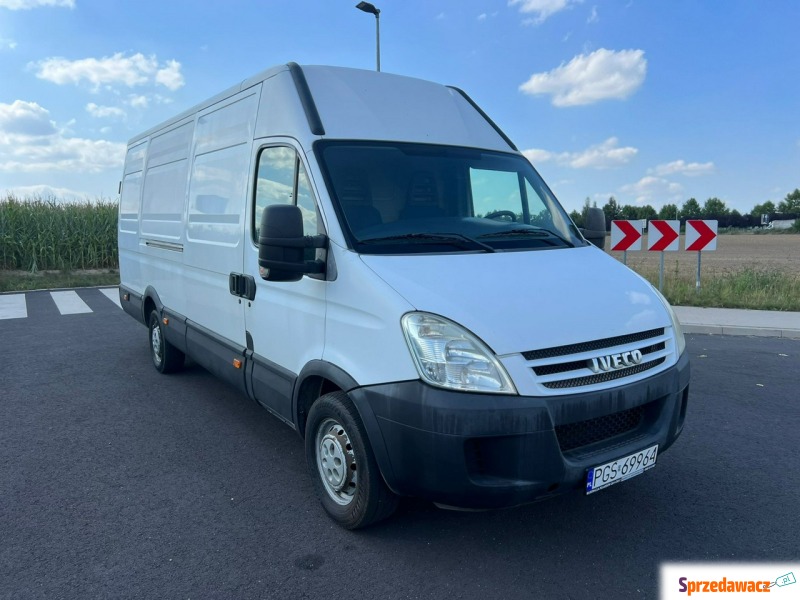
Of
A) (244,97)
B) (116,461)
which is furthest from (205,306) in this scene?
(244,97)

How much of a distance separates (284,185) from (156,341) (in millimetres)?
3883

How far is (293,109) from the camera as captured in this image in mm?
3869

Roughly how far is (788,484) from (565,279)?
220 cm

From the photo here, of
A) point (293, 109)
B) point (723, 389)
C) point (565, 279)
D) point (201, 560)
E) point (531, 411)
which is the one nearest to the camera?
point (531, 411)

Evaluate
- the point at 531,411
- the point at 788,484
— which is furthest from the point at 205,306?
the point at 788,484

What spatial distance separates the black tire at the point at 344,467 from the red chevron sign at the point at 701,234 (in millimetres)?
9721

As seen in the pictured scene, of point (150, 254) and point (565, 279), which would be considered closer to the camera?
point (565, 279)

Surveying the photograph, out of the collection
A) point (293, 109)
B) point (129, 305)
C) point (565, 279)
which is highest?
point (293, 109)

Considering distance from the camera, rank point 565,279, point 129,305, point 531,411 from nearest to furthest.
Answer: point 531,411
point 565,279
point 129,305

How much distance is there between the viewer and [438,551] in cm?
323

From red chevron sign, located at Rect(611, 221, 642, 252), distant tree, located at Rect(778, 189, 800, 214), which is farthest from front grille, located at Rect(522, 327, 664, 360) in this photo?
distant tree, located at Rect(778, 189, 800, 214)

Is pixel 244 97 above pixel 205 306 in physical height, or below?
above

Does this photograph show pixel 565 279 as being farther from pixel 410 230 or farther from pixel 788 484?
pixel 788 484

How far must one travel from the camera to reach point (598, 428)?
121 inches
